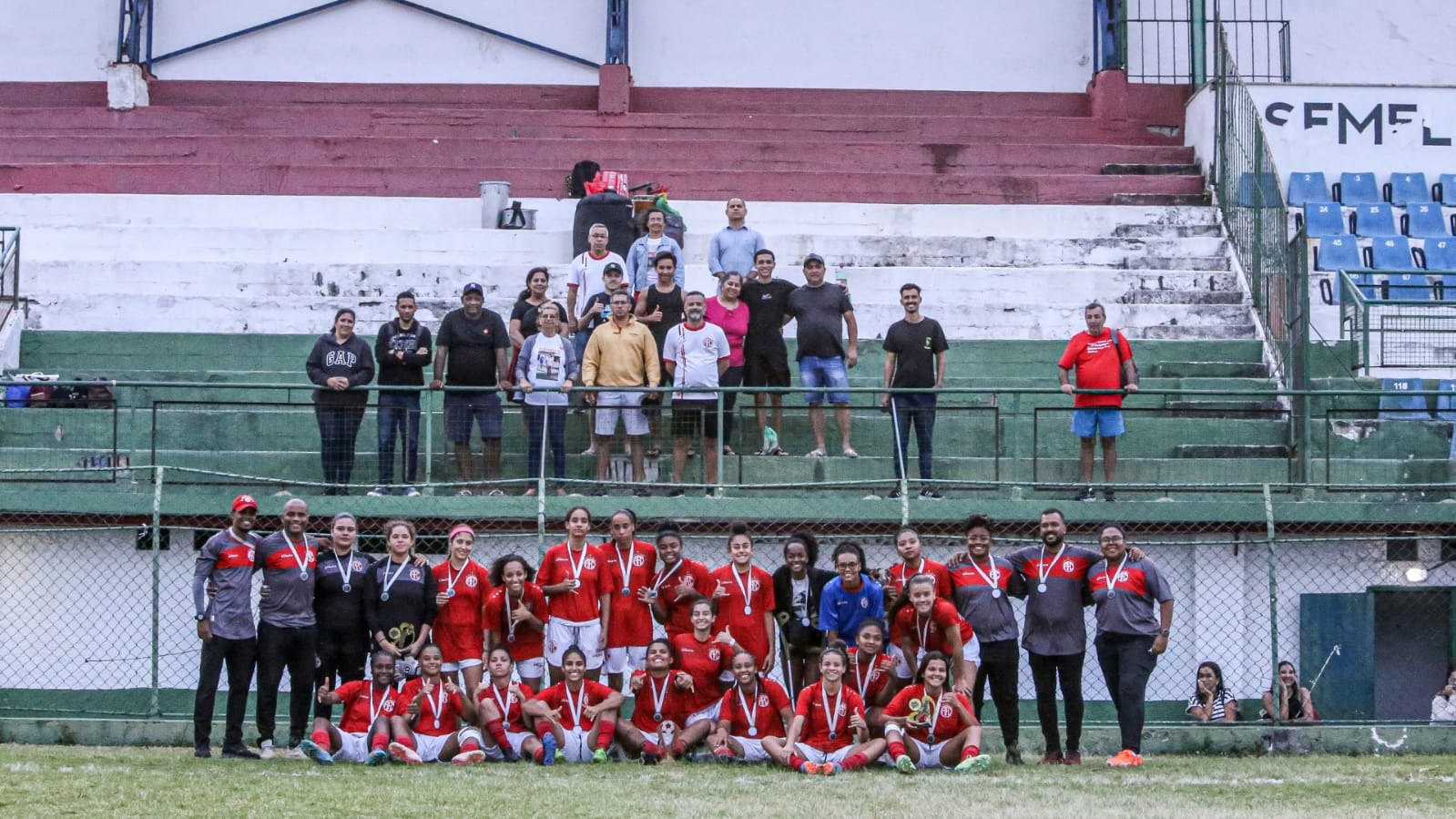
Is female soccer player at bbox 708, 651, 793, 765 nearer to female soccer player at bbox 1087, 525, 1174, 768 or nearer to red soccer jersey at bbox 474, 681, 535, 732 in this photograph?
Answer: red soccer jersey at bbox 474, 681, 535, 732

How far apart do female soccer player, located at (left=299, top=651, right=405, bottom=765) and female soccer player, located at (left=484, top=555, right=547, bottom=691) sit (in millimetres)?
743

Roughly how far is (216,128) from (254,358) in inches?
227

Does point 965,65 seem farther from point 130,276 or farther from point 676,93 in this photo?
point 130,276

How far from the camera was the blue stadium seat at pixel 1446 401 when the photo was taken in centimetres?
1516

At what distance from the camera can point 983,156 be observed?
22375mm

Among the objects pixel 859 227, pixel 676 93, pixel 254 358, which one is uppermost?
pixel 676 93

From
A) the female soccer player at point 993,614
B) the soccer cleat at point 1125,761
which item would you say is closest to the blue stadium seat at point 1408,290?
the female soccer player at point 993,614

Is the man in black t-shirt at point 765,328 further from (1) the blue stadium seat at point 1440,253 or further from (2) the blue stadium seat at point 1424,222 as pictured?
(2) the blue stadium seat at point 1424,222

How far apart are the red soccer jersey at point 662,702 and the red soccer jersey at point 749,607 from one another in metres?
0.55

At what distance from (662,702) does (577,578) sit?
1030 mm

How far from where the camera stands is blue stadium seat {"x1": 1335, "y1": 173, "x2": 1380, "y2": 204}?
21.1 meters

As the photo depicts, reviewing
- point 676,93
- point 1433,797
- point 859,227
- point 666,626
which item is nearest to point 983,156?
point 859,227

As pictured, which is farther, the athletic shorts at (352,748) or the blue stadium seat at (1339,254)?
the blue stadium seat at (1339,254)

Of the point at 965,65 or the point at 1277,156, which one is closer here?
the point at 1277,156
